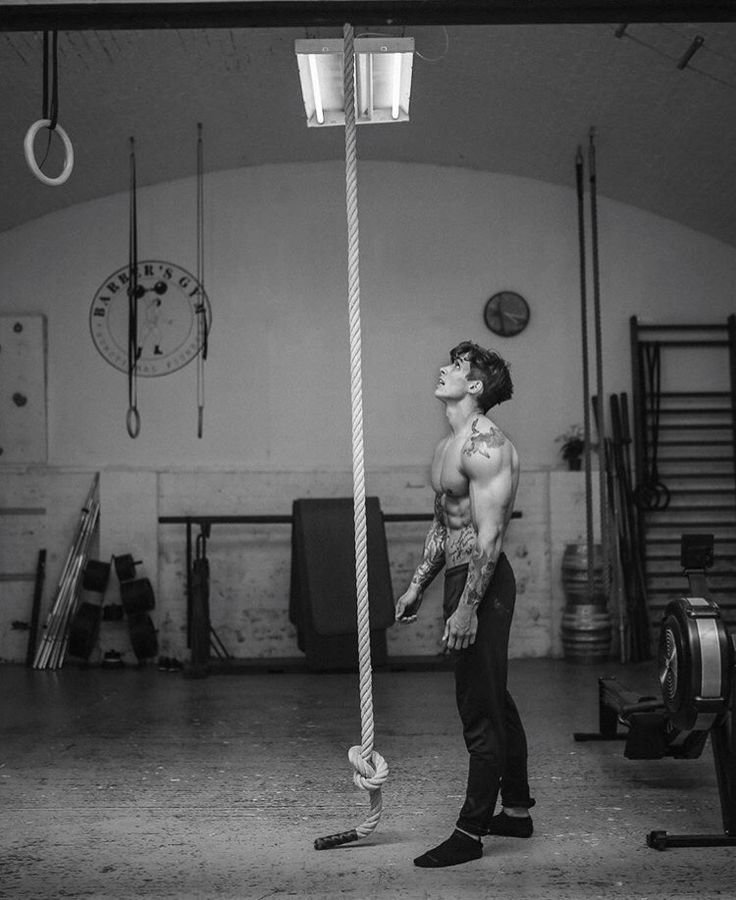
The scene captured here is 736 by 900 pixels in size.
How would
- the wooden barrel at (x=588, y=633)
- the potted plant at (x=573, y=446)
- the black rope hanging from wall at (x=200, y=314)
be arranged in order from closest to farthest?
the wooden barrel at (x=588, y=633)
the potted plant at (x=573, y=446)
the black rope hanging from wall at (x=200, y=314)

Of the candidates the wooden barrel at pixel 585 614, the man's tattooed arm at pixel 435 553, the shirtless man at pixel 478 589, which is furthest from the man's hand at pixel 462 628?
the wooden barrel at pixel 585 614

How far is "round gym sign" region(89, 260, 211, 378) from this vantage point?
782 centimetres

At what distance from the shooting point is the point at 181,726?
5.30m

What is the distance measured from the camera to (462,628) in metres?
3.13

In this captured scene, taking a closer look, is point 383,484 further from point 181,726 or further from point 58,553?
point 181,726

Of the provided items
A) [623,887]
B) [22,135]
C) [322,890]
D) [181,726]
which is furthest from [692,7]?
[22,135]

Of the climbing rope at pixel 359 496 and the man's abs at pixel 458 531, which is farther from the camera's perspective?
the man's abs at pixel 458 531

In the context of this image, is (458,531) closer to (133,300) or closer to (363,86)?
(363,86)

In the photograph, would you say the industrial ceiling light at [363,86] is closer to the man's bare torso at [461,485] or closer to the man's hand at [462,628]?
the man's bare torso at [461,485]

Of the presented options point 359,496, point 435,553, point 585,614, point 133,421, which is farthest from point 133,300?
point 359,496

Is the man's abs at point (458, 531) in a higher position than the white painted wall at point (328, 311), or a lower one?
lower

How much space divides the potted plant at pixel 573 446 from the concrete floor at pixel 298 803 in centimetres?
193

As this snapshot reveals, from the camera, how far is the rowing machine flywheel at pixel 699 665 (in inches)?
129

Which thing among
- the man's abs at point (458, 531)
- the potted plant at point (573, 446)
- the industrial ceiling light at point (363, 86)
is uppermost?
the industrial ceiling light at point (363, 86)
